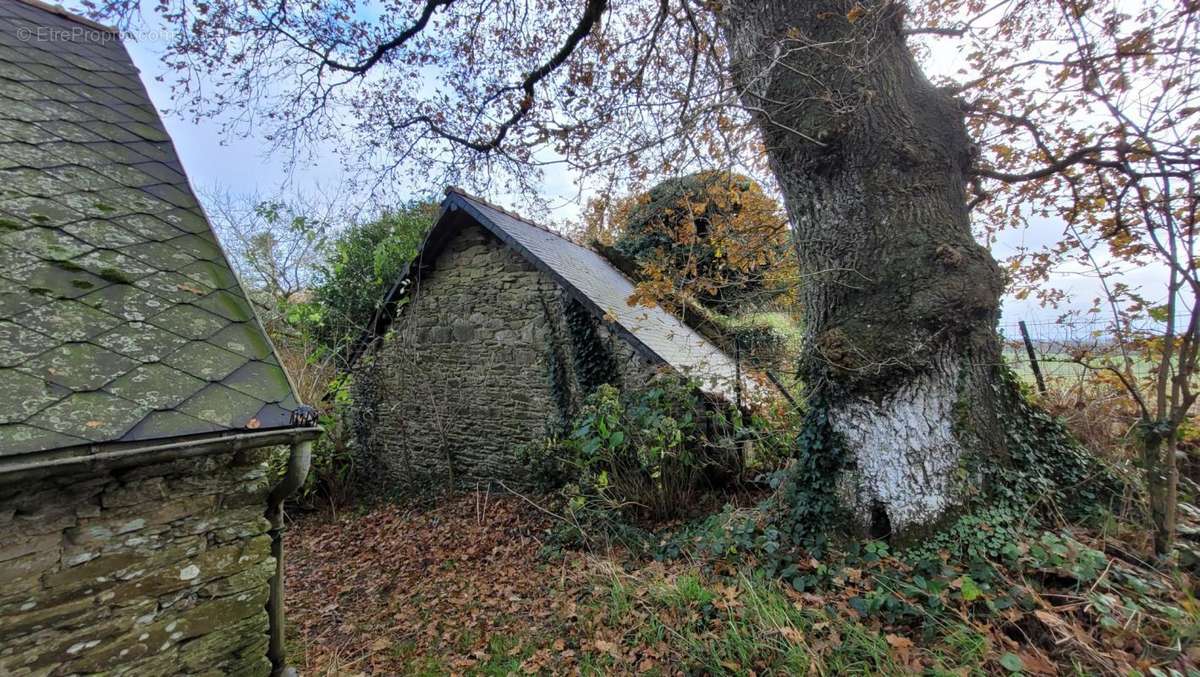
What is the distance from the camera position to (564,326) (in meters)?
6.73

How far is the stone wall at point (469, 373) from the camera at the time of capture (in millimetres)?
6816

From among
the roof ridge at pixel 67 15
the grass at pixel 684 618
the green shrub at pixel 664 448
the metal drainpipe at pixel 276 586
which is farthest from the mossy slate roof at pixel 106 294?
the green shrub at pixel 664 448

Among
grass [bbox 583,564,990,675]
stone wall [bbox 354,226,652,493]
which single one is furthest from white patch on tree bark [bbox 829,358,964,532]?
stone wall [bbox 354,226,652,493]

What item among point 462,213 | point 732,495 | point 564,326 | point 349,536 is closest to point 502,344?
point 564,326

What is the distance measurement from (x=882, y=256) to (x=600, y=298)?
13.8 feet

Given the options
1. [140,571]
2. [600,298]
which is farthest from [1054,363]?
[140,571]

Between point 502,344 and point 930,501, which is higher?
point 502,344

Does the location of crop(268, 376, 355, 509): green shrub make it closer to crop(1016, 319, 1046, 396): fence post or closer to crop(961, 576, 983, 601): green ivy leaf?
crop(961, 576, 983, 601): green ivy leaf

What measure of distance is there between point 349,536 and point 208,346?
5479 millimetres

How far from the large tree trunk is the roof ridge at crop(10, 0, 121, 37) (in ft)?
21.5

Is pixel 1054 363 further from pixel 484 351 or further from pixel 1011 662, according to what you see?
pixel 484 351

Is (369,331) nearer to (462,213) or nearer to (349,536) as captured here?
(462,213)

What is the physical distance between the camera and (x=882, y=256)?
316 cm

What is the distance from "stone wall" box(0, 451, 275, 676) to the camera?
5.90 ft
